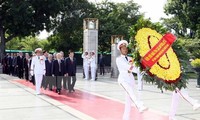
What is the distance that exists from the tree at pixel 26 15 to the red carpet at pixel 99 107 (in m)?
21.8

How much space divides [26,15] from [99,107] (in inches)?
1001

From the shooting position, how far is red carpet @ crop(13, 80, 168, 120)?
8461 mm

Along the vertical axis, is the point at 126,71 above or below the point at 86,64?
below

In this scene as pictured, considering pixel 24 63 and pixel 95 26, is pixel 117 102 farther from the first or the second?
pixel 95 26

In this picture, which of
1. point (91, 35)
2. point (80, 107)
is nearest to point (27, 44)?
point (91, 35)

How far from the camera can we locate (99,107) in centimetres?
998

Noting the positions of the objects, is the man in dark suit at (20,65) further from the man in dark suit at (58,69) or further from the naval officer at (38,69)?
the naval officer at (38,69)

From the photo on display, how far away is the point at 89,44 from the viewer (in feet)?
71.6

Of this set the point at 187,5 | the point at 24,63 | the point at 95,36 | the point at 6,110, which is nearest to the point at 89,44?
the point at 95,36

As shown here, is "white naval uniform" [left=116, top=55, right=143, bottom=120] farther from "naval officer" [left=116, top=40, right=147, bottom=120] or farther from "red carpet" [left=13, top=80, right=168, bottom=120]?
"red carpet" [left=13, top=80, right=168, bottom=120]

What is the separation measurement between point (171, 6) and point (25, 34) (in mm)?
16201

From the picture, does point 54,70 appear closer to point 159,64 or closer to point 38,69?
point 38,69

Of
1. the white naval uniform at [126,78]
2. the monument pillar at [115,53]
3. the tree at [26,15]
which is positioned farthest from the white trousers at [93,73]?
the tree at [26,15]

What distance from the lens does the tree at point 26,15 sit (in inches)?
1312
